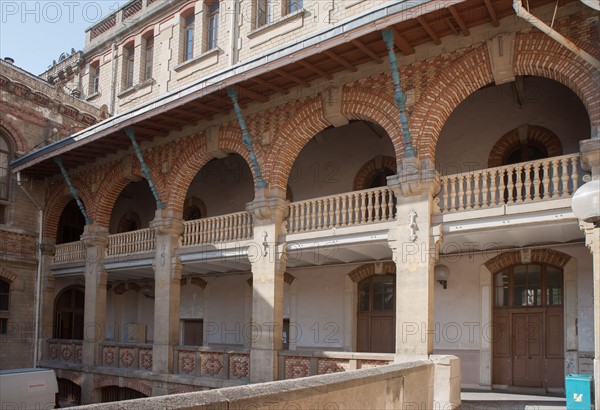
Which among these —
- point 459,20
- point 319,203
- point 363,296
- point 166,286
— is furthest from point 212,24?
point 459,20

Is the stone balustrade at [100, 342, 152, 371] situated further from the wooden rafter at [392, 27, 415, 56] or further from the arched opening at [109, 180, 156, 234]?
the wooden rafter at [392, 27, 415, 56]

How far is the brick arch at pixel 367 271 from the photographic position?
50.5ft

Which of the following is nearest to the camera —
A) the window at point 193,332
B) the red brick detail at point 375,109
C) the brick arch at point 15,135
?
the red brick detail at point 375,109

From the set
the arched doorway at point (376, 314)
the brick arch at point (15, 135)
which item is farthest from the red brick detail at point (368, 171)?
the brick arch at point (15, 135)

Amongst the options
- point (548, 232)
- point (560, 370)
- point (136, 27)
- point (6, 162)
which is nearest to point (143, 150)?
point (6, 162)

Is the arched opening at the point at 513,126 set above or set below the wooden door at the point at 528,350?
above

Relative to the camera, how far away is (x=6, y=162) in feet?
64.6

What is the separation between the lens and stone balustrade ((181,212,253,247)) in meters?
14.7

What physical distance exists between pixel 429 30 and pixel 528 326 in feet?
23.6

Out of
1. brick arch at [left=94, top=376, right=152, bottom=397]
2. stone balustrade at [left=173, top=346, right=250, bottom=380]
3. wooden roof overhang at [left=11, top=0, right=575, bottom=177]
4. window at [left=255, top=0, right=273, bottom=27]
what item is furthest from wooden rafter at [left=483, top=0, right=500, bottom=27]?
brick arch at [left=94, top=376, right=152, bottom=397]

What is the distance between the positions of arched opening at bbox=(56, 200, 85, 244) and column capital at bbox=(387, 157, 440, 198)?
15177mm

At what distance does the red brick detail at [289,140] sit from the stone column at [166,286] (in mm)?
3757

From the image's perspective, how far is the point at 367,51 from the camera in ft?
38.1

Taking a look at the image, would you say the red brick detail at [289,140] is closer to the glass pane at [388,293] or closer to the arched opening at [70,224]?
the glass pane at [388,293]
